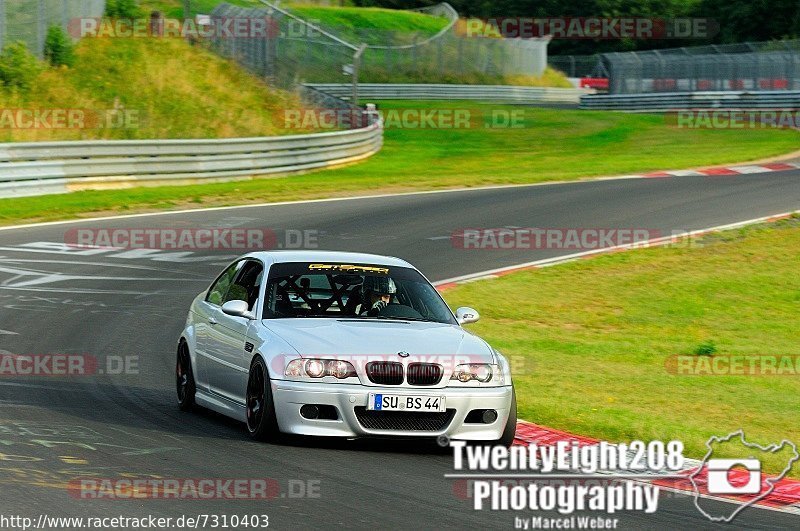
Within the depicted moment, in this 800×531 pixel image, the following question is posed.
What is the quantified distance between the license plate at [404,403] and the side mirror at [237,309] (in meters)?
1.47

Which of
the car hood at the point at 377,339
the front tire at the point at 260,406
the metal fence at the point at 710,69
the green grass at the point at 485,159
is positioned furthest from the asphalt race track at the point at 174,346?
the metal fence at the point at 710,69

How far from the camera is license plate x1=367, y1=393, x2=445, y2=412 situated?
9.08 meters

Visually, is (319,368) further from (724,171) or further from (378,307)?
(724,171)

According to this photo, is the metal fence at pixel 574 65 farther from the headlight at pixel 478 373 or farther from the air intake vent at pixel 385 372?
the air intake vent at pixel 385 372

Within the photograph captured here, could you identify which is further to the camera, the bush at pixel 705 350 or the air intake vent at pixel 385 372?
the bush at pixel 705 350

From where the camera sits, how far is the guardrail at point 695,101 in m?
53.6

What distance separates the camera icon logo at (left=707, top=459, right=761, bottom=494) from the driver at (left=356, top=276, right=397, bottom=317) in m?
2.74

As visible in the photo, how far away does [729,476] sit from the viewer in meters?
8.70

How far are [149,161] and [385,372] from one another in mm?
20325

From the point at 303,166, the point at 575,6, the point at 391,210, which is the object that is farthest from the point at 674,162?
the point at 575,6

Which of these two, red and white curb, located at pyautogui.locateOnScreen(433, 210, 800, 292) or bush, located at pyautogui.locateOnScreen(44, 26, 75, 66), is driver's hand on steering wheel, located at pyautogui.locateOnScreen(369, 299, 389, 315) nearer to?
red and white curb, located at pyautogui.locateOnScreen(433, 210, 800, 292)

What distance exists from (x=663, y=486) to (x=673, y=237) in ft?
48.2

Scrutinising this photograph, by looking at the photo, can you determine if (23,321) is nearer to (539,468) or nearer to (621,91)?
(539,468)

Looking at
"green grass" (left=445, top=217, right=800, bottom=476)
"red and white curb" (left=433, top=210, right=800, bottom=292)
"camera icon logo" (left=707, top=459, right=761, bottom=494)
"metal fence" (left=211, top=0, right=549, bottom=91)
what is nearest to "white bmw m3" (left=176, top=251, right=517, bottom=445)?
"green grass" (left=445, top=217, right=800, bottom=476)
